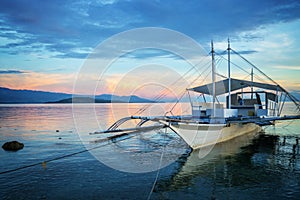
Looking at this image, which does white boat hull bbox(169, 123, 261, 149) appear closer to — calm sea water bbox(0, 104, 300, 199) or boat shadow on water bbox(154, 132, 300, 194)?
boat shadow on water bbox(154, 132, 300, 194)

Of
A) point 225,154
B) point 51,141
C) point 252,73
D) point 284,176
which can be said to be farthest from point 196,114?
point 252,73

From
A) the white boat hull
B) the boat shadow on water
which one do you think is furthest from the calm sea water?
the white boat hull

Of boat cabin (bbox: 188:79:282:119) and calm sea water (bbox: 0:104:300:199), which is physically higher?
boat cabin (bbox: 188:79:282:119)

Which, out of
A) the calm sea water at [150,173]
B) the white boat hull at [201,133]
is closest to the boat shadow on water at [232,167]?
the calm sea water at [150,173]

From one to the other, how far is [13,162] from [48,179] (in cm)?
445

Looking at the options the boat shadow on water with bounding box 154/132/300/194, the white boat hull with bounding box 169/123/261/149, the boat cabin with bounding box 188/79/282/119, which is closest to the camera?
the boat shadow on water with bounding box 154/132/300/194

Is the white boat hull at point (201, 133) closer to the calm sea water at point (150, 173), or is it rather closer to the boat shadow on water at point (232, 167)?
the boat shadow on water at point (232, 167)

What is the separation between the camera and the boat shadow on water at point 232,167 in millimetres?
11008

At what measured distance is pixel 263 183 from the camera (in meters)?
10.9

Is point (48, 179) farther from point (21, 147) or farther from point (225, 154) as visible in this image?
point (225, 154)

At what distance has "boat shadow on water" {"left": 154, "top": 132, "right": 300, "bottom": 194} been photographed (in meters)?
11.0

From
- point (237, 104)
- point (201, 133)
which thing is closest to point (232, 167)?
point (201, 133)

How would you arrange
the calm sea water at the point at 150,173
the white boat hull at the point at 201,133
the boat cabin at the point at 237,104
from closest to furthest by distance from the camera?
the calm sea water at the point at 150,173, the white boat hull at the point at 201,133, the boat cabin at the point at 237,104

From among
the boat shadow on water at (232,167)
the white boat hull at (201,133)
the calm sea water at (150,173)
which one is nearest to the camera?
the calm sea water at (150,173)
